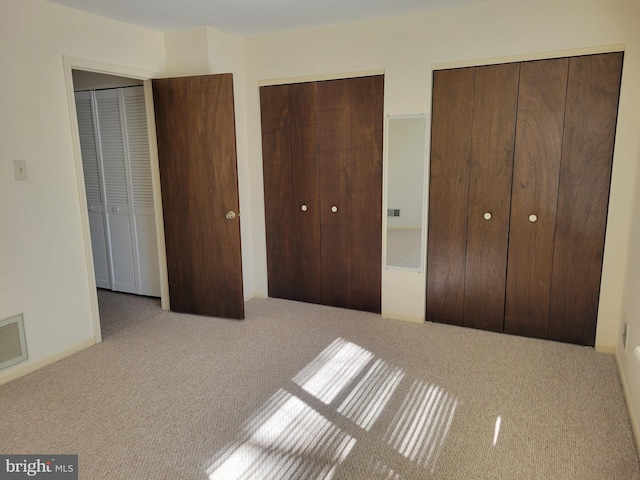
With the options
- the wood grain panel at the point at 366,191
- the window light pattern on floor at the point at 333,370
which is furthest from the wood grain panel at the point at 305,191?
the window light pattern on floor at the point at 333,370

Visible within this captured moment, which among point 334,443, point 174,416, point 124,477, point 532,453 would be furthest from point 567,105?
point 124,477

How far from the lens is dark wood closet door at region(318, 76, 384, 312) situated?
3557 mm

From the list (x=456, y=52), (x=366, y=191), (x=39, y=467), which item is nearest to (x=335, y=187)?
(x=366, y=191)

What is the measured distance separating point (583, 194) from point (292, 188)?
2.28 m

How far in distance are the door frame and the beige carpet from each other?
51 cm

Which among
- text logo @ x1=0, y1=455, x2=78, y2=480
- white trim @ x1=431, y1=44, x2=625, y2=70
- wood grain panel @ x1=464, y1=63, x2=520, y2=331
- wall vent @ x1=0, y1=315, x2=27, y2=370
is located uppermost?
white trim @ x1=431, y1=44, x2=625, y2=70

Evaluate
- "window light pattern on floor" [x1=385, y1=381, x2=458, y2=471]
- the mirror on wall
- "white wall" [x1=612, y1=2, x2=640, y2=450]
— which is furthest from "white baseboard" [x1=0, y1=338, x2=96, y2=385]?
"white wall" [x1=612, y1=2, x2=640, y2=450]

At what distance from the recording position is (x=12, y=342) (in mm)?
2762

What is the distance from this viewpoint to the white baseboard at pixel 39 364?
109 inches

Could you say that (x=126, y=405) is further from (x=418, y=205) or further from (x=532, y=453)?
(x=418, y=205)

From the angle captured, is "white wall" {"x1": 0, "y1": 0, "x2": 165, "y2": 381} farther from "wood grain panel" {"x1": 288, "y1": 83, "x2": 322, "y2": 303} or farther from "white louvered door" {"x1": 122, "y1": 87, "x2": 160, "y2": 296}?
"wood grain panel" {"x1": 288, "y1": 83, "x2": 322, "y2": 303}

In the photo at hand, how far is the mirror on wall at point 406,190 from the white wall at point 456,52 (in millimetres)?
105

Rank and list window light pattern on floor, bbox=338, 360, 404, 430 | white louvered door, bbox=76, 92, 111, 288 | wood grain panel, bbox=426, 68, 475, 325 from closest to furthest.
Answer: window light pattern on floor, bbox=338, 360, 404, 430 → wood grain panel, bbox=426, 68, 475, 325 → white louvered door, bbox=76, 92, 111, 288

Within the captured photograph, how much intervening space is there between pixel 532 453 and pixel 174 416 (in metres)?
1.82
